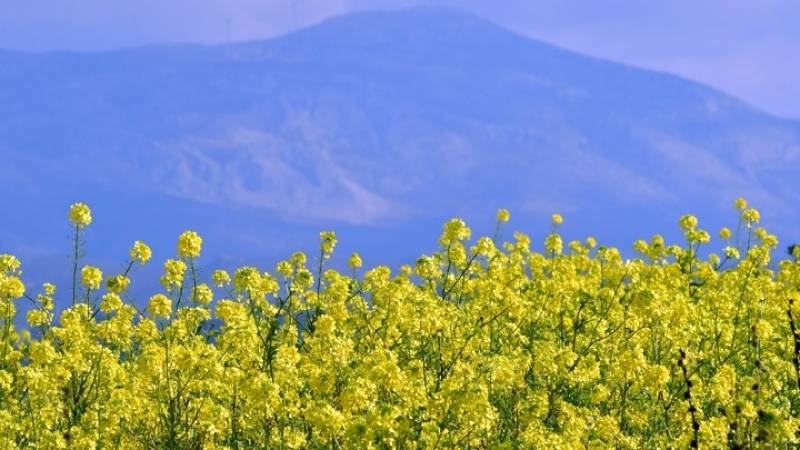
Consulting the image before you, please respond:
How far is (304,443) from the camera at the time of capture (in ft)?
→ 24.0

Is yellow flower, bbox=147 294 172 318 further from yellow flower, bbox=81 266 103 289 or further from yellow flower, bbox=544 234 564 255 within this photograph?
yellow flower, bbox=544 234 564 255

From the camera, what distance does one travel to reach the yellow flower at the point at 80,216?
33.7ft

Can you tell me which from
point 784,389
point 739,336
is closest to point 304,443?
point 784,389

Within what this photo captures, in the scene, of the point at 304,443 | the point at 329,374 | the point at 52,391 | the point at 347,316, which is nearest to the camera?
the point at 304,443

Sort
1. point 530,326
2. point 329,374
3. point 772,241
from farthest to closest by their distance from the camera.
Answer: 1. point 772,241
2. point 530,326
3. point 329,374

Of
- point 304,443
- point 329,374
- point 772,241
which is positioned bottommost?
point 304,443

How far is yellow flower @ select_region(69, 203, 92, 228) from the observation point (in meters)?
10.3

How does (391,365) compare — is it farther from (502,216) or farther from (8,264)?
(502,216)

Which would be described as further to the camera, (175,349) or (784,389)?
(784,389)

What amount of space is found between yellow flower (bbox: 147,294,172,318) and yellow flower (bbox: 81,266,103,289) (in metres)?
0.70

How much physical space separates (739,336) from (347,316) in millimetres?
4042

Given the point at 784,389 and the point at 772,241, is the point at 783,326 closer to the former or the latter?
the point at 784,389

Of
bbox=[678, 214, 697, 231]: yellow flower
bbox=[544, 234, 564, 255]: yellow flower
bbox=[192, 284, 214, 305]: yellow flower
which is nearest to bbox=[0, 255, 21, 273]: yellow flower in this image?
bbox=[192, 284, 214, 305]: yellow flower

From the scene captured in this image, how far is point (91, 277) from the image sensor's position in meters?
10.6
